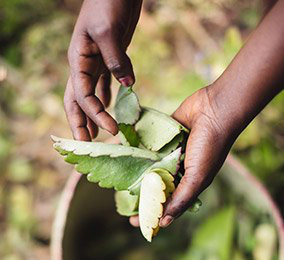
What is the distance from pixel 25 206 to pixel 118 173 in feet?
2.04

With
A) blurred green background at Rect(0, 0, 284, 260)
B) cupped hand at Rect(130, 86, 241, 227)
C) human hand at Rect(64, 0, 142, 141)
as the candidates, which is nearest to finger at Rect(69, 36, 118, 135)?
human hand at Rect(64, 0, 142, 141)

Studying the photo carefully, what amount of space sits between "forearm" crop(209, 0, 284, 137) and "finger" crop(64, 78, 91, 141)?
0.18 meters

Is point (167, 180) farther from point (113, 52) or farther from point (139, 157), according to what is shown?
point (113, 52)

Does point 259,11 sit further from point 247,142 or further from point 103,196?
point 103,196

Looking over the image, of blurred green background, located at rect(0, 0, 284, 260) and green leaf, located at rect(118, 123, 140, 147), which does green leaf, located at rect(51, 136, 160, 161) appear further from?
blurred green background, located at rect(0, 0, 284, 260)

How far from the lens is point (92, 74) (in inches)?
24.2

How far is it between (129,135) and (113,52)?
0.38 feet

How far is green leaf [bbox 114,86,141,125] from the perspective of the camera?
0.62 m

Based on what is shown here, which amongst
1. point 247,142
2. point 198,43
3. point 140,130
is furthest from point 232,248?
point 198,43

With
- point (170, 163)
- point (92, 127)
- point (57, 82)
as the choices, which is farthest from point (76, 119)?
point (57, 82)

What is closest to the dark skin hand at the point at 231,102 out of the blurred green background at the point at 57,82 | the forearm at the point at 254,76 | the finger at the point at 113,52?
the forearm at the point at 254,76

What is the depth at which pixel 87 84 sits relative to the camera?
59 centimetres

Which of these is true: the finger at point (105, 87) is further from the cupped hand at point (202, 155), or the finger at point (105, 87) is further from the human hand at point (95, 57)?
the cupped hand at point (202, 155)

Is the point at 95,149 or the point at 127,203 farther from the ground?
the point at 95,149
